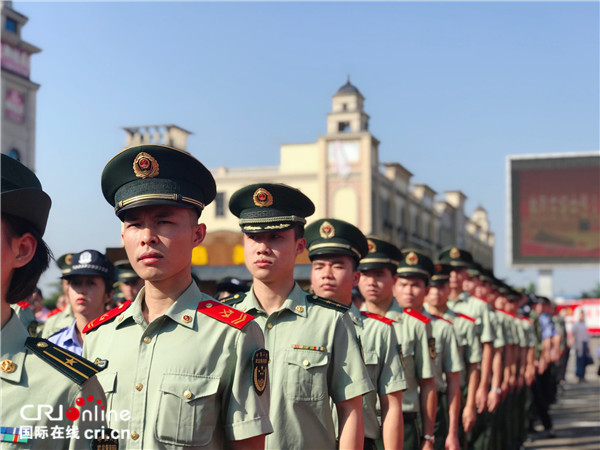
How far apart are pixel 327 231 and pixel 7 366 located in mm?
3016

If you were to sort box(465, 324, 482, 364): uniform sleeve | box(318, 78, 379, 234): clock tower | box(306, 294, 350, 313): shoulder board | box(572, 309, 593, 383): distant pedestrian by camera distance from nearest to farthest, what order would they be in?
1. box(306, 294, 350, 313): shoulder board
2. box(465, 324, 482, 364): uniform sleeve
3. box(572, 309, 593, 383): distant pedestrian
4. box(318, 78, 379, 234): clock tower

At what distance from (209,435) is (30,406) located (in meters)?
0.73

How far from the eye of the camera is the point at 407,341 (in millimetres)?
5883

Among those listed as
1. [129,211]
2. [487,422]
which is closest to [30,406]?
[129,211]

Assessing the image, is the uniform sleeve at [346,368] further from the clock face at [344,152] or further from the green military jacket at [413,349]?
the clock face at [344,152]

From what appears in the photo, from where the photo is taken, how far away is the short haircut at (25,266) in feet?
7.18

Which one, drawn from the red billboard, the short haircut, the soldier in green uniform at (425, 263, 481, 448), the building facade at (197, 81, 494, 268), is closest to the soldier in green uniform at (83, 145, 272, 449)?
the short haircut

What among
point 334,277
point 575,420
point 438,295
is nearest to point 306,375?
point 334,277

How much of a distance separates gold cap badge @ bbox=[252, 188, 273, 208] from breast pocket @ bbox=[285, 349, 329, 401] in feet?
2.29

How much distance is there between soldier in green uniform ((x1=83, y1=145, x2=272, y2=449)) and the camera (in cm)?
268

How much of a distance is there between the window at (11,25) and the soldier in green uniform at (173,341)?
167ft

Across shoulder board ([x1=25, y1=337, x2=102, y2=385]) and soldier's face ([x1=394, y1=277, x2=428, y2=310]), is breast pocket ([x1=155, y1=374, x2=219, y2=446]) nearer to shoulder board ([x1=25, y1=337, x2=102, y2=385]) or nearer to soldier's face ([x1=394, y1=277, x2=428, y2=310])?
shoulder board ([x1=25, y1=337, x2=102, y2=385])

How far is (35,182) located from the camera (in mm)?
2266

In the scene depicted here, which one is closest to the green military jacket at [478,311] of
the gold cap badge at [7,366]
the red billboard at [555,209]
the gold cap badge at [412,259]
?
the gold cap badge at [412,259]
